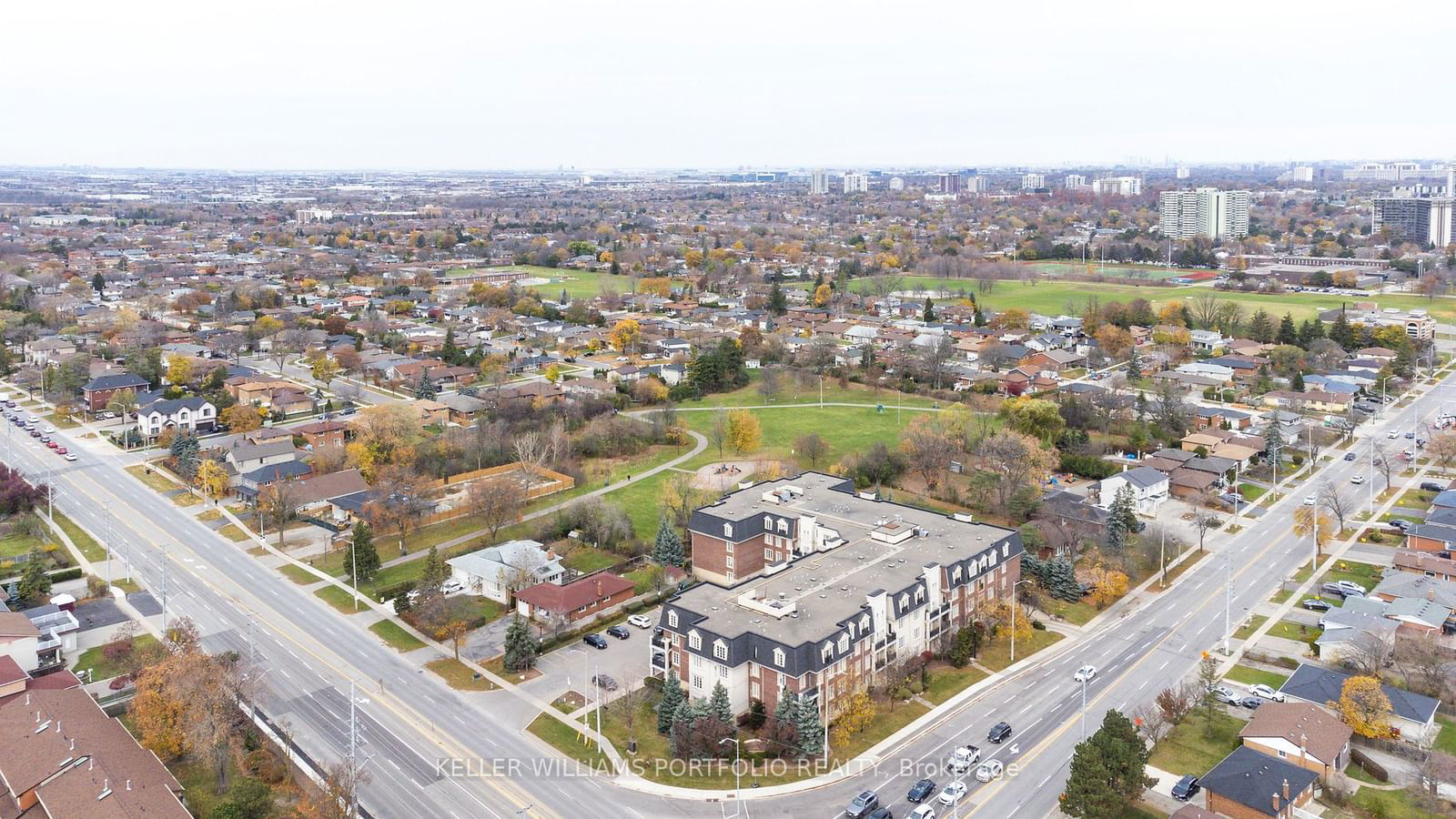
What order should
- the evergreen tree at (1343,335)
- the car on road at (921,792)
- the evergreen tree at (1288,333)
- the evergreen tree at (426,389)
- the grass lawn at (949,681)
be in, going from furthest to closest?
the evergreen tree at (1288,333) < the evergreen tree at (1343,335) < the evergreen tree at (426,389) < the grass lawn at (949,681) < the car on road at (921,792)

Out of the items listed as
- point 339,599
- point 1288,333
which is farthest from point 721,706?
point 1288,333

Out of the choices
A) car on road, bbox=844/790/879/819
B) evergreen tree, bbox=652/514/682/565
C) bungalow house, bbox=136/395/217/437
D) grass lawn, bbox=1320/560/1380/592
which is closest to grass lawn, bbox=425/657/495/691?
evergreen tree, bbox=652/514/682/565

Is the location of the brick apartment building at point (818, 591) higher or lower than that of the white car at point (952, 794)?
higher

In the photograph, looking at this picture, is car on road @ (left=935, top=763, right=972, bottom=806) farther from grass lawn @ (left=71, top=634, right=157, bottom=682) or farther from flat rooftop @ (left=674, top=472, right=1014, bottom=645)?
grass lawn @ (left=71, top=634, right=157, bottom=682)

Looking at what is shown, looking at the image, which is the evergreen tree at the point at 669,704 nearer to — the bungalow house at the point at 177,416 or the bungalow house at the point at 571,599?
the bungalow house at the point at 571,599

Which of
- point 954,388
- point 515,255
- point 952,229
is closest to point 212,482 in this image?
point 954,388

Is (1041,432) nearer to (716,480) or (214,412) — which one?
(716,480)

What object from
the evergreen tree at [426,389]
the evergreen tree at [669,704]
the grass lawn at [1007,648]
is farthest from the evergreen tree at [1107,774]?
the evergreen tree at [426,389]
